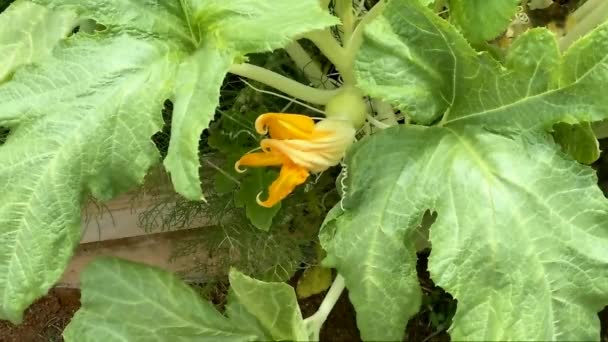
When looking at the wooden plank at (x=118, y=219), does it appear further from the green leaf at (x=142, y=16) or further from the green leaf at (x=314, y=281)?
the green leaf at (x=142, y=16)

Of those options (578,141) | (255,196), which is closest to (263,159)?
(255,196)

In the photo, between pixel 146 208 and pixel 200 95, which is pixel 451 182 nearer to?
pixel 200 95

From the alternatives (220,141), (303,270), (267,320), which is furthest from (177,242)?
(267,320)

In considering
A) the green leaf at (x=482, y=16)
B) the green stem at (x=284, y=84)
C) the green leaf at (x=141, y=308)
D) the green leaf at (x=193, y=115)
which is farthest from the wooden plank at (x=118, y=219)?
the green leaf at (x=482, y=16)

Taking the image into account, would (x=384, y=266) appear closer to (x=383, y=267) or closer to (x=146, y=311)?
(x=383, y=267)

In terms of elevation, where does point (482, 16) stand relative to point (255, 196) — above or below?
above

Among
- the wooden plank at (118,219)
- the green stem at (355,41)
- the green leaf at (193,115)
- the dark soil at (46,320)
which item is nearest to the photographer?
the green leaf at (193,115)

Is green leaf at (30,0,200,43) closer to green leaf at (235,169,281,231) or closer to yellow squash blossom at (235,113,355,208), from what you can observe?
yellow squash blossom at (235,113,355,208)

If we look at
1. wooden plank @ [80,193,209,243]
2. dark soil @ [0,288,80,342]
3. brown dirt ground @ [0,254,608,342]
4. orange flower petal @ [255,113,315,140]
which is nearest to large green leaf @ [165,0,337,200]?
orange flower petal @ [255,113,315,140]

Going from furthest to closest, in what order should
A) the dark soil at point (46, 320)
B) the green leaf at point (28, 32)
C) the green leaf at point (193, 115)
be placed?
the dark soil at point (46, 320), the green leaf at point (28, 32), the green leaf at point (193, 115)
